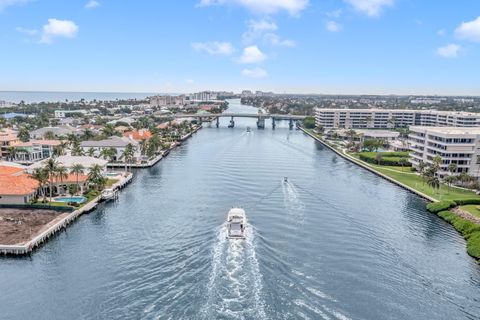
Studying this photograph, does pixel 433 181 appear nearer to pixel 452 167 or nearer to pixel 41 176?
pixel 452 167

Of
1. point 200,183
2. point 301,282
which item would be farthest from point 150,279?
A: point 200,183

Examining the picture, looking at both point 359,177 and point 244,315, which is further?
point 359,177

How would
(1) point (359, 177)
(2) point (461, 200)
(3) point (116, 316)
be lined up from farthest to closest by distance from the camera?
1. (1) point (359, 177)
2. (2) point (461, 200)
3. (3) point (116, 316)

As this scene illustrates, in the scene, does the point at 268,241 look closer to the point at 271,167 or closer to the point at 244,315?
the point at 244,315

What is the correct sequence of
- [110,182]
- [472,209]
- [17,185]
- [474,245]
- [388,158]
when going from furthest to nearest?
[388,158], [110,182], [17,185], [472,209], [474,245]

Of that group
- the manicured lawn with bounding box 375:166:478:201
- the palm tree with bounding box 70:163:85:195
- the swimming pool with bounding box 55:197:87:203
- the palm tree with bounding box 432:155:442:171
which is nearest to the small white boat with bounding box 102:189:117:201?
the swimming pool with bounding box 55:197:87:203

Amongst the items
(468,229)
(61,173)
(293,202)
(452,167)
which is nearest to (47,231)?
(61,173)

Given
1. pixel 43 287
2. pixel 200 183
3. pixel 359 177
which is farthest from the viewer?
pixel 359 177
